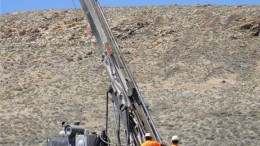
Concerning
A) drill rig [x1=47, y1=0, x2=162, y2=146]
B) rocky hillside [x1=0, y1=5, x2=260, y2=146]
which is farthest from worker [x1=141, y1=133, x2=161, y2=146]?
rocky hillside [x1=0, y1=5, x2=260, y2=146]

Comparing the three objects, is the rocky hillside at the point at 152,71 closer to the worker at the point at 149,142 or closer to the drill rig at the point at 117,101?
the drill rig at the point at 117,101

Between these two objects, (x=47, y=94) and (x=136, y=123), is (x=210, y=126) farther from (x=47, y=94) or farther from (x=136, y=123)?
(x=136, y=123)

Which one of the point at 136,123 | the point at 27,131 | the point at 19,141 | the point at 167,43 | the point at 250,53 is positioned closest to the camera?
the point at 136,123

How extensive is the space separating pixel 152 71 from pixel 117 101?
106ft

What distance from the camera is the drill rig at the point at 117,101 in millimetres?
12766

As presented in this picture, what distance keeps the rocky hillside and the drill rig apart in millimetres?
15870

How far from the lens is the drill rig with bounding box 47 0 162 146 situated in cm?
1277

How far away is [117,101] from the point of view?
44.0ft

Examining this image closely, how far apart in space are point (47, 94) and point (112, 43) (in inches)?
1194

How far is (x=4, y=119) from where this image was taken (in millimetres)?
37656

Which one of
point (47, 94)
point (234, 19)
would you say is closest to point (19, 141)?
point (47, 94)

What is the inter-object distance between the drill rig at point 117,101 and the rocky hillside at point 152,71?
15870 mm

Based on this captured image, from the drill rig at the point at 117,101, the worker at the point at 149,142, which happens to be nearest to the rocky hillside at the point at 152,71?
the drill rig at the point at 117,101

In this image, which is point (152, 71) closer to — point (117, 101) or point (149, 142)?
point (117, 101)
